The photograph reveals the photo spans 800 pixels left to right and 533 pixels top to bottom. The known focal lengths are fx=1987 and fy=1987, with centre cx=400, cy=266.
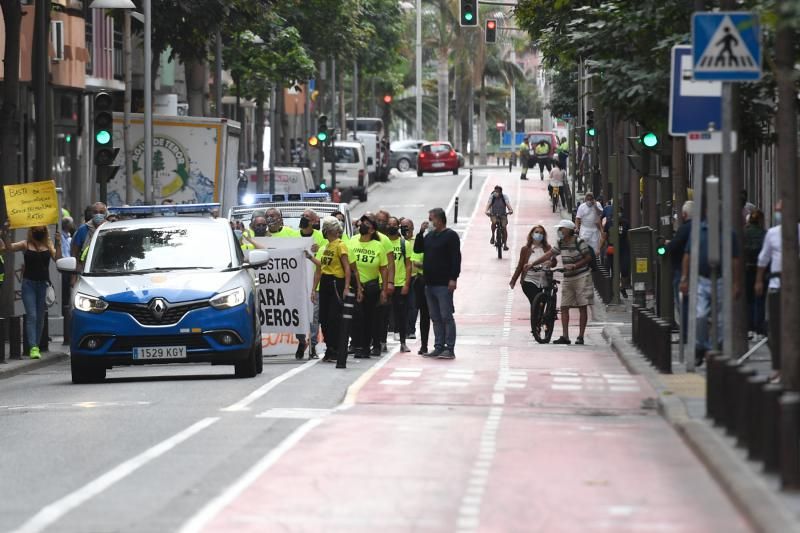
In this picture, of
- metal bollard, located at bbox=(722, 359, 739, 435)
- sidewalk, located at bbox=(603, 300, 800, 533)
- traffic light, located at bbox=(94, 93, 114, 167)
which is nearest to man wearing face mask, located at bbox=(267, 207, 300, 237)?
traffic light, located at bbox=(94, 93, 114, 167)

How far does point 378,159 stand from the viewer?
85.9 metres

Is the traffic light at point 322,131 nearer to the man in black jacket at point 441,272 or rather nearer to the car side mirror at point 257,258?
the man in black jacket at point 441,272

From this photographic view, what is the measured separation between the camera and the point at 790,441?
35.2 ft

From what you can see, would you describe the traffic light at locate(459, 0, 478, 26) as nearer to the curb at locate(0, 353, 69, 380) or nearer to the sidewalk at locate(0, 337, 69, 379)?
the sidewalk at locate(0, 337, 69, 379)

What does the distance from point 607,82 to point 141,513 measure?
42.9 ft

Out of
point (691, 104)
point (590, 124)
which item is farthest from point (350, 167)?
point (691, 104)

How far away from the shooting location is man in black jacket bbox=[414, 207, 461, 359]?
2412 centimetres

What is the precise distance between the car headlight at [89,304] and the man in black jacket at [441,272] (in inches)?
204

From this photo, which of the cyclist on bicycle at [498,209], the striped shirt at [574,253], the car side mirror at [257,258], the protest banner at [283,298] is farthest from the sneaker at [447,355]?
the cyclist on bicycle at [498,209]

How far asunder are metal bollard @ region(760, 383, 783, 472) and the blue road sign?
678 cm

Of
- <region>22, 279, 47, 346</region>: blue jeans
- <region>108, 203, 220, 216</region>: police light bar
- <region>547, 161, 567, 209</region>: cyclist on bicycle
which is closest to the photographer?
<region>108, 203, 220, 216</region>: police light bar

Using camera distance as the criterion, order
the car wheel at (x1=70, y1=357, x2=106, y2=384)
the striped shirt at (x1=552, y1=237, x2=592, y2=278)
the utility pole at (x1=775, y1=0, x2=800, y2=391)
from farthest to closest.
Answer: the striped shirt at (x1=552, y1=237, x2=592, y2=278), the car wheel at (x1=70, y1=357, x2=106, y2=384), the utility pole at (x1=775, y1=0, x2=800, y2=391)

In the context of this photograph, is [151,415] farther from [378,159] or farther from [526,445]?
[378,159]

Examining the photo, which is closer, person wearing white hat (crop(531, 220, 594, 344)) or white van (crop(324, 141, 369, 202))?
person wearing white hat (crop(531, 220, 594, 344))
